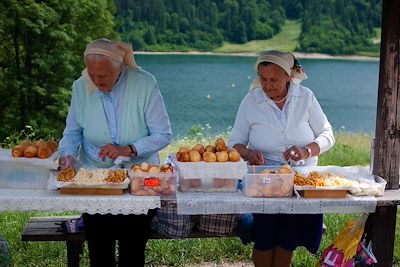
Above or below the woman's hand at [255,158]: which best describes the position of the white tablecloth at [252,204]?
below

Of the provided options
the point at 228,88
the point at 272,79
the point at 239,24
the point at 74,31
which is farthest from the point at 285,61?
the point at 228,88

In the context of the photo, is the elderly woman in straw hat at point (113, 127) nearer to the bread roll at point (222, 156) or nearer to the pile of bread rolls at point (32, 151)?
the pile of bread rolls at point (32, 151)

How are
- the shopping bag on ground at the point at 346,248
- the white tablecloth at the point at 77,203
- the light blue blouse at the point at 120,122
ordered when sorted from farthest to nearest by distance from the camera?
the light blue blouse at the point at 120,122
the shopping bag on ground at the point at 346,248
the white tablecloth at the point at 77,203

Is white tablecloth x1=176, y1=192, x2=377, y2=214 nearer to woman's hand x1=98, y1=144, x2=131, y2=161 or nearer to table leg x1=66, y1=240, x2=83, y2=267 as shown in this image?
woman's hand x1=98, y1=144, x2=131, y2=161

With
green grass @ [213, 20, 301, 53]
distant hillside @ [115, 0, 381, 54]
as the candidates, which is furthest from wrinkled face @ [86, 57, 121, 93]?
green grass @ [213, 20, 301, 53]

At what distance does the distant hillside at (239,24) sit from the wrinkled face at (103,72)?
22960mm

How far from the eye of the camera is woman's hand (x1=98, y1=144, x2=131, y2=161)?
3.24 metres

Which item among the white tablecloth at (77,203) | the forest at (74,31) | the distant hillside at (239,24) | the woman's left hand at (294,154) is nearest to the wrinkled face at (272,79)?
the woman's left hand at (294,154)

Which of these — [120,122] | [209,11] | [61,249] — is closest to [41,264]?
[61,249]

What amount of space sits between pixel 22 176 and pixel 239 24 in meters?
28.2

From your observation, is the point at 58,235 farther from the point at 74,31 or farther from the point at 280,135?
the point at 74,31

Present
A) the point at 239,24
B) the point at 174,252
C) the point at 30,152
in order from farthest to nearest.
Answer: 1. the point at 239,24
2. the point at 174,252
3. the point at 30,152

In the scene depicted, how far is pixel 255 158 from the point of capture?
11.1 ft

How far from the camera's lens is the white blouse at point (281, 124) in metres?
3.50
